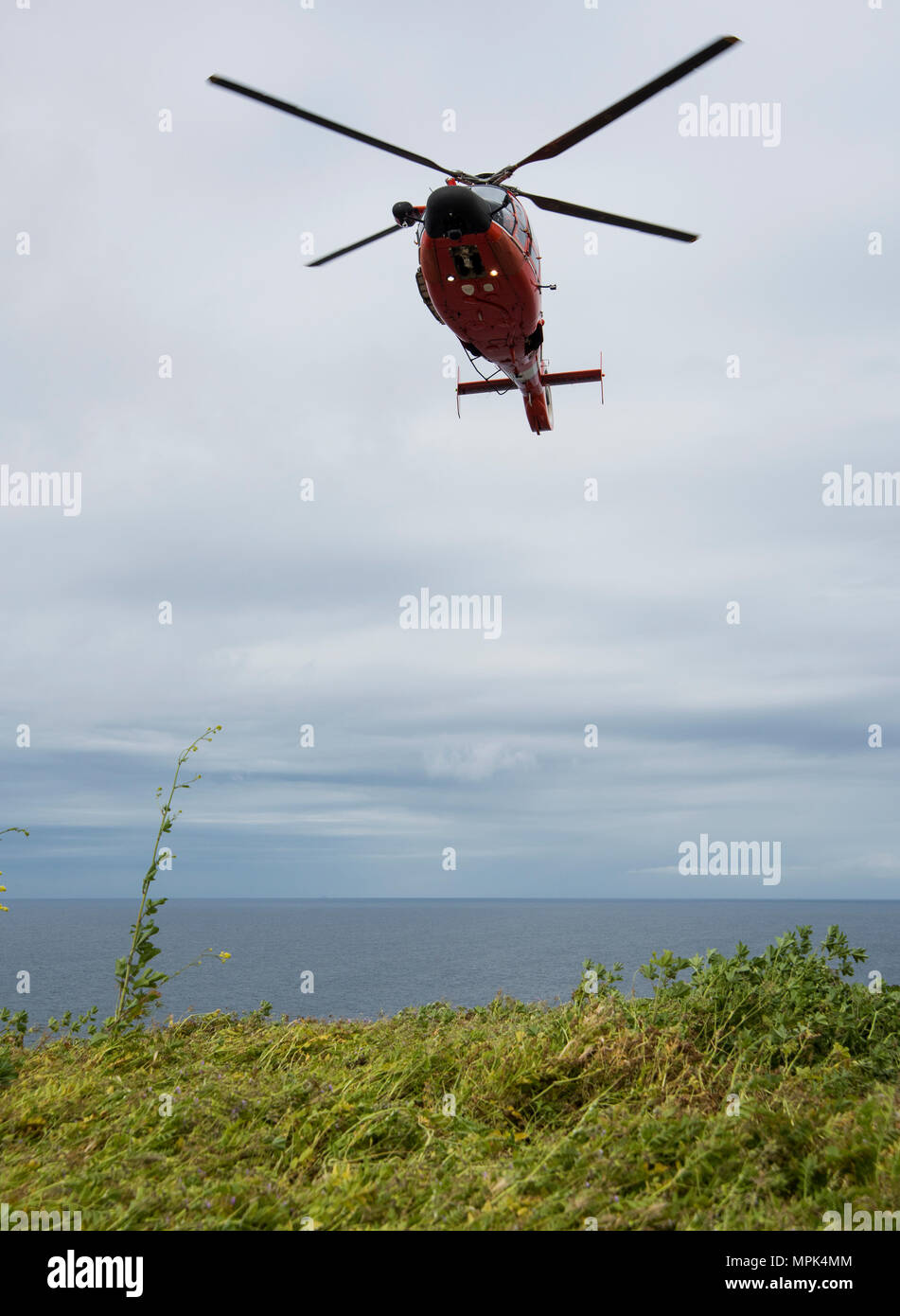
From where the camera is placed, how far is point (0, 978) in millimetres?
56312

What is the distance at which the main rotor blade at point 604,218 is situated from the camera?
11523 millimetres

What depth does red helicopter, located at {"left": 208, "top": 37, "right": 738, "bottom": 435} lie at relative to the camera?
1112 cm

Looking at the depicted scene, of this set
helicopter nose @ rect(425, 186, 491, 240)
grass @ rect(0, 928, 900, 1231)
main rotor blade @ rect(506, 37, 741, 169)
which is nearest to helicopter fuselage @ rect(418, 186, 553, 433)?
helicopter nose @ rect(425, 186, 491, 240)

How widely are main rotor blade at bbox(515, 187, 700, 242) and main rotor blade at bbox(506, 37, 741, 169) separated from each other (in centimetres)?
98

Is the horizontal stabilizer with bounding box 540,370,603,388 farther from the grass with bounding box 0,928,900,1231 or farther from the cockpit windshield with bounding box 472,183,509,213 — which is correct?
the grass with bounding box 0,928,900,1231

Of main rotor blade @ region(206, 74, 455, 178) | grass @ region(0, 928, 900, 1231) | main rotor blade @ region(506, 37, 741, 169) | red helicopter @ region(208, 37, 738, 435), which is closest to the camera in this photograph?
grass @ region(0, 928, 900, 1231)

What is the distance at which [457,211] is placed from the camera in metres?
11.1

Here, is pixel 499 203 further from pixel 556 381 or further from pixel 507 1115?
pixel 507 1115

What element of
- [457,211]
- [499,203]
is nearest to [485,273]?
[457,211]

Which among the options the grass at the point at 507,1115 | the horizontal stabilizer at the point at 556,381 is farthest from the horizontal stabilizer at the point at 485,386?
the grass at the point at 507,1115

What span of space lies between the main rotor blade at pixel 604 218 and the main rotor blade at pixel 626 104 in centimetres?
98

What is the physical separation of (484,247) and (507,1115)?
10.6 metres

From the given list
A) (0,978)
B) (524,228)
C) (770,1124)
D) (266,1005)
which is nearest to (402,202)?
(524,228)
